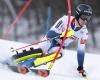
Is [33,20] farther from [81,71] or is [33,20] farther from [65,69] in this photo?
[81,71]

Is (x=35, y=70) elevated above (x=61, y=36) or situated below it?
below

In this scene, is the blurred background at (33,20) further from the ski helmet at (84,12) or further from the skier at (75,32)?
the ski helmet at (84,12)

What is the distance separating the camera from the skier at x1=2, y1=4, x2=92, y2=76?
7.99m

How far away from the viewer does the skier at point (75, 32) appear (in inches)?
315

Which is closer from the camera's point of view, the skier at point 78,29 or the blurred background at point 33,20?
the skier at point 78,29

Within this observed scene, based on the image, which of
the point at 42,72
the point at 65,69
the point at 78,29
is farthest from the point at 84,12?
the point at 65,69

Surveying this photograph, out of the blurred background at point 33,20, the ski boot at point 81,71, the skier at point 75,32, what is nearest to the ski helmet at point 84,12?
the skier at point 75,32

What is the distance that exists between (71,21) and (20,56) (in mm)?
1086

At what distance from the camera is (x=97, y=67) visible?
901 cm

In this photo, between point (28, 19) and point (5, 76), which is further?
point (28, 19)

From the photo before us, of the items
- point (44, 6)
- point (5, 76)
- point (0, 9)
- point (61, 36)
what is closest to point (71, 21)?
point (61, 36)

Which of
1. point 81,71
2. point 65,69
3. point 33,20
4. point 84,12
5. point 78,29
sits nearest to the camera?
point 84,12

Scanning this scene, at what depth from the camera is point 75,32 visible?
8133mm

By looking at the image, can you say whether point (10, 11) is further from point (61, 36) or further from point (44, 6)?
point (61, 36)
